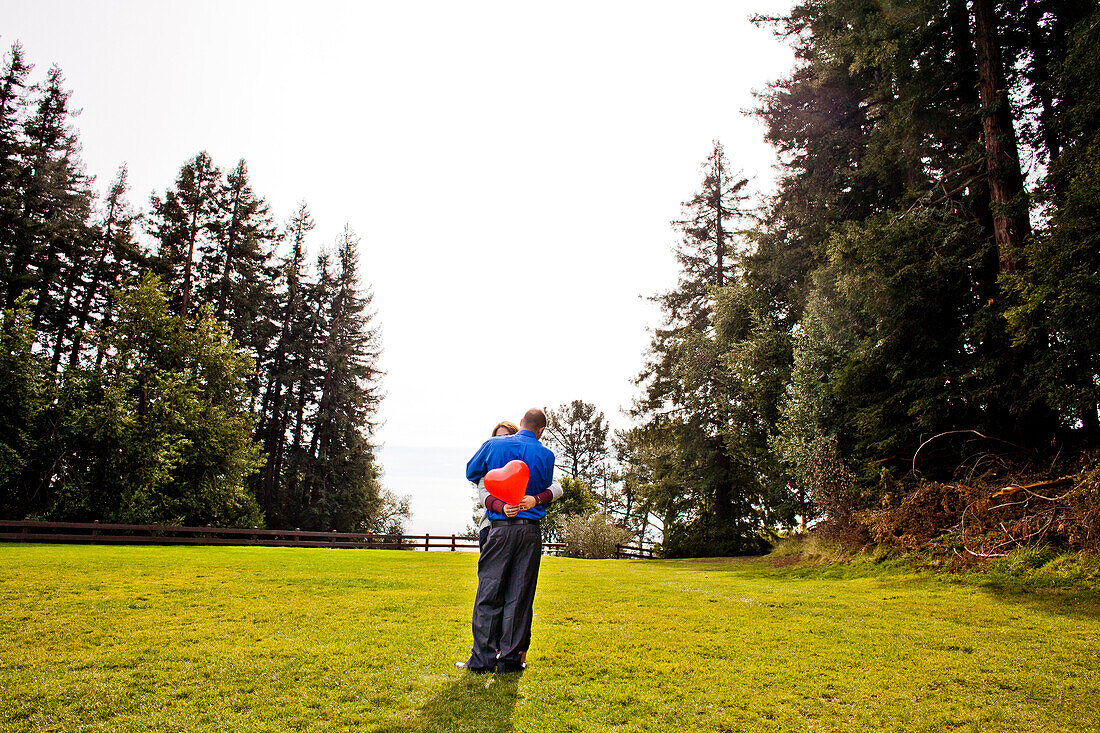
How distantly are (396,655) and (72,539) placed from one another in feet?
73.8

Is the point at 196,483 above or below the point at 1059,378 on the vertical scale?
below

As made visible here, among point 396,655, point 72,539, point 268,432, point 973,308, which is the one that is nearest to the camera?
point 396,655

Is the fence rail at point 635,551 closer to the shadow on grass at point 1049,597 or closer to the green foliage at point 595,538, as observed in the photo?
the green foliage at point 595,538

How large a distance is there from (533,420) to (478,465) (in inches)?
24.2

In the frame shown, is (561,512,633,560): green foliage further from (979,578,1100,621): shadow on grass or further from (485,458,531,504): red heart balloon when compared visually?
(485,458,531,504): red heart balloon

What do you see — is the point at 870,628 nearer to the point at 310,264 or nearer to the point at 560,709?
the point at 560,709

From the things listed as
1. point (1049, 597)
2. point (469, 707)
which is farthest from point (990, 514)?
point (469, 707)

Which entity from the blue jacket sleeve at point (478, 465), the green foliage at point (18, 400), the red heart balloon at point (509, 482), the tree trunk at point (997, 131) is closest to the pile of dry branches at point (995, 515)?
the tree trunk at point (997, 131)

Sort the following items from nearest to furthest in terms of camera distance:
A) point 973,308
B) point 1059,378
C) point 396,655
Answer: point 396,655 < point 1059,378 < point 973,308


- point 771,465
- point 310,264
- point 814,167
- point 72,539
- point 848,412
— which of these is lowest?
point 72,539

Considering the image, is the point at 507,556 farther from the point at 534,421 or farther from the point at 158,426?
the point at 158,426

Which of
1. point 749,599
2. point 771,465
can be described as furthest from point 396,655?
point 771,465

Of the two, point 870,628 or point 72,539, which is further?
point 72,539

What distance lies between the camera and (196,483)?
85.0ft
